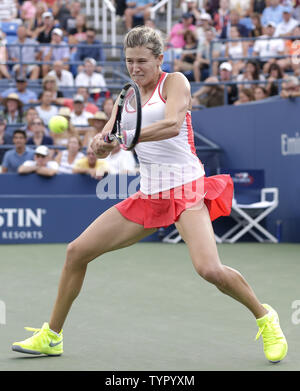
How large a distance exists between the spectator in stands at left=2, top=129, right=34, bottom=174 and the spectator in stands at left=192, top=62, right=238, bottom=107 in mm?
3191

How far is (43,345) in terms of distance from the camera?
4484 mm

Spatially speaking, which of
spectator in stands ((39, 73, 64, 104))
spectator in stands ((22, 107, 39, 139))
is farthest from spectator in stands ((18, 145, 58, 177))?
spectator in stands ((39, 73, 64, 104))

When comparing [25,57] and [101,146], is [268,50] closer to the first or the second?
[25,57]

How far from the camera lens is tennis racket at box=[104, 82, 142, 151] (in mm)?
3945

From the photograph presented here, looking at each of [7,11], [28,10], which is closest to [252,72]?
[28,10]

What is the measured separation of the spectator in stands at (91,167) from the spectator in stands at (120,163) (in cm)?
8

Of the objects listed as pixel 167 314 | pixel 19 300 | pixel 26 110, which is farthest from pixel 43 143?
pixel 167 314

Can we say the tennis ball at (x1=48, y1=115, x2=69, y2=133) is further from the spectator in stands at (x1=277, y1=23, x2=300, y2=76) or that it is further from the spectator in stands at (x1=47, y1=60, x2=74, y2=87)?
the spectator in stands at (x1=277, y1=23, x2=300, y2=76)

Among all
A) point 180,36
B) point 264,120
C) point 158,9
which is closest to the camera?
point 264,120

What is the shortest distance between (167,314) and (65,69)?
866 cm

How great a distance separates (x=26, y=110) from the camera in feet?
42.0

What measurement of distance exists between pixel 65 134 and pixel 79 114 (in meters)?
0.78

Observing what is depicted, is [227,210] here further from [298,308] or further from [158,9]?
[158,9]

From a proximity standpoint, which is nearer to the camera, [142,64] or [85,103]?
[142,64]
